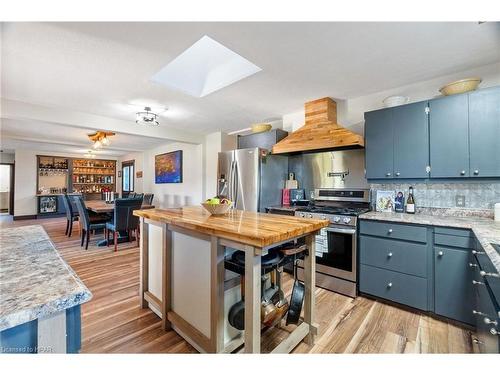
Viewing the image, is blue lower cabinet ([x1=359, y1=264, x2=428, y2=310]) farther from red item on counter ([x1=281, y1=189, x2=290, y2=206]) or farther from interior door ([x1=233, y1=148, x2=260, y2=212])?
interior door ([x1=233, y1=148, x2=260, y2=212])

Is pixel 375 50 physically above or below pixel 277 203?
above

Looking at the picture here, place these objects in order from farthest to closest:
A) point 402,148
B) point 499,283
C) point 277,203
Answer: point 277,203 < point 402,148 < point 499,283

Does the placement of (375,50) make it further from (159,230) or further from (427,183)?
(159,230)

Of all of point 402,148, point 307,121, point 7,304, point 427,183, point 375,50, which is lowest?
point 7,304

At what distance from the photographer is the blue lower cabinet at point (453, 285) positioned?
185 cm

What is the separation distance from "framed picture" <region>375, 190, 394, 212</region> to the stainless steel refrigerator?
1358mm

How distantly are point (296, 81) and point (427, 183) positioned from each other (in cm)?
181

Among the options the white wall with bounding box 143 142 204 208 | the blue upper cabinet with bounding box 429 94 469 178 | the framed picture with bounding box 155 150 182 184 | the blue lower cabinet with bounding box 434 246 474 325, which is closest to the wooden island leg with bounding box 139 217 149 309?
the blue lower cabinet with bounding box 434 246 474 325

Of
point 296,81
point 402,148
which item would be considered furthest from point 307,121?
point 402,148

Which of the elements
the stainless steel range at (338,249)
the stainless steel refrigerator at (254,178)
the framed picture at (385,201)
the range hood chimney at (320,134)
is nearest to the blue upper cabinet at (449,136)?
the framed picture at (385,201)

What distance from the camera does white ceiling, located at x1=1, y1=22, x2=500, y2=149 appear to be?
1.69 m

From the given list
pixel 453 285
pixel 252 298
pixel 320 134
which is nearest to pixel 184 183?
pixel 320 134

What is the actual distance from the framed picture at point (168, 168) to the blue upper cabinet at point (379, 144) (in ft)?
15.8

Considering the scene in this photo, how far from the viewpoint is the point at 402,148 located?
2.40 m
